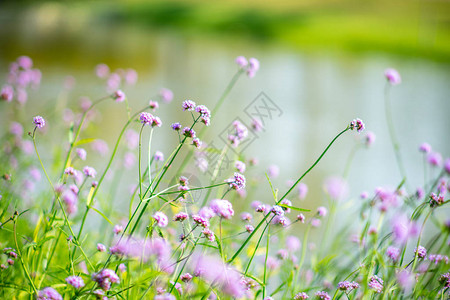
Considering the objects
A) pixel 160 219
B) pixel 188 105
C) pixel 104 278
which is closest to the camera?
pixel 104 278

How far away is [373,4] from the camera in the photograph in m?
26.9

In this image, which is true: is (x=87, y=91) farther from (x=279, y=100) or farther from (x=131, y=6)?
(x=131, y=6)

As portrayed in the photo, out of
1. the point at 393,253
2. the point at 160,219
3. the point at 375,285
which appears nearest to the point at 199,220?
the point at 160,219

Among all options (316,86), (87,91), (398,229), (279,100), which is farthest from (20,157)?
(316,86)

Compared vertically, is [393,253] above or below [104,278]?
above

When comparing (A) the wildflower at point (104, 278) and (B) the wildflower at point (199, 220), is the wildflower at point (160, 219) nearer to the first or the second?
(B) the wildflower at point (199, 220)

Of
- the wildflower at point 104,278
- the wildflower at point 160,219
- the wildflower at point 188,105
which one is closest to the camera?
the wildflower at point 104,278

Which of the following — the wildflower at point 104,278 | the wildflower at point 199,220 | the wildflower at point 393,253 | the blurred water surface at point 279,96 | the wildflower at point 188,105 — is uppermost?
the blurred water surface at point 279,96

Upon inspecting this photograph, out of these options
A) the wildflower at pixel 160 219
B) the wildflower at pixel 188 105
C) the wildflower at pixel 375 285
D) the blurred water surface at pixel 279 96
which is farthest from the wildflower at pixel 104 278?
the blurred water surface at pixel 279 96

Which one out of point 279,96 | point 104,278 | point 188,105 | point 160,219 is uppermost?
point 279,96

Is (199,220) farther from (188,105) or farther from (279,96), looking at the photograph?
(279,96)

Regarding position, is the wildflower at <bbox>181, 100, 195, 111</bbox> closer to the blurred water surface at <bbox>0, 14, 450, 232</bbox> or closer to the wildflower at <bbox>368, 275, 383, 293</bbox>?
the blurred water surface at <bbox>0, 14, 450, 232</bbox>

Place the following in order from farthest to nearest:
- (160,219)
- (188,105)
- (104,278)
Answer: (188,105) → (160,219) → (104,278)

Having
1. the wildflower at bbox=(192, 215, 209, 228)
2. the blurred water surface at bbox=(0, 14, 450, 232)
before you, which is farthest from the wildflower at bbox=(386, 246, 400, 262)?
the blurred water surface at bbox=(0, 14, 450, 232)
